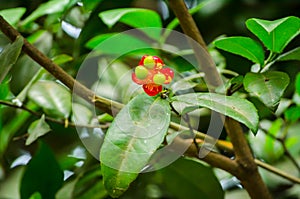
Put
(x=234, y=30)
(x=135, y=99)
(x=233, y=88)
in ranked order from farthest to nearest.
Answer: (x=234, y=30) → (x=233, y=88) → (x=135, y=99)

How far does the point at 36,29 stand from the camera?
104 cm

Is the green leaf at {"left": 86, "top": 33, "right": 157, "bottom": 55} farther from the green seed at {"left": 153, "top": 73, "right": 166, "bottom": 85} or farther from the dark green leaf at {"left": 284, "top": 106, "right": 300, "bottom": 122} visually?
the green seed at {"left": 153, "top": 73, "right": 166, "bottom": 85}

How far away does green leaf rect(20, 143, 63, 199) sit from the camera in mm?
893

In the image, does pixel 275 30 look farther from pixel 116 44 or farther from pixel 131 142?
pixel 116 44

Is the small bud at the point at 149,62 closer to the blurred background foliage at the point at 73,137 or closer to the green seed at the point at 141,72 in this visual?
the green seed at the point at 141,72

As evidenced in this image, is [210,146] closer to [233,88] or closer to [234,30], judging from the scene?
[233,88]

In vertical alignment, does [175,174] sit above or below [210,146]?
below

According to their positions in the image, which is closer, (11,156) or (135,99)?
(135,99)

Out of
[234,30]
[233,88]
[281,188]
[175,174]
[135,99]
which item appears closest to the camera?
[135,99]

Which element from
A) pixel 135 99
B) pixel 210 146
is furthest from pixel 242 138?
pixel 135 99

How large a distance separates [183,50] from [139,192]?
277mm

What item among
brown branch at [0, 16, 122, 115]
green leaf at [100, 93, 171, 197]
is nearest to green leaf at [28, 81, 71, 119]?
brown branch at [0, 16, 122, 115]

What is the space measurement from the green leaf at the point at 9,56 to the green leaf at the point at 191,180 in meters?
0.39

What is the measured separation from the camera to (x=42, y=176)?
3.01 feet
